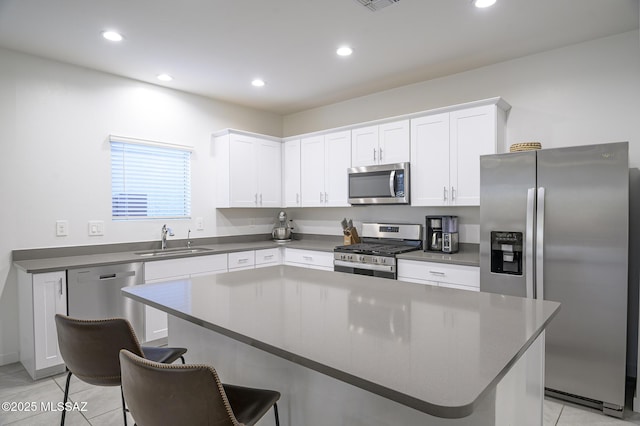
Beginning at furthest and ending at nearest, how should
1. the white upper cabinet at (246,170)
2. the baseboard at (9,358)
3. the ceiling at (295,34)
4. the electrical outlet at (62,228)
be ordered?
1. the white upper cabinet at (246,170)
2. the electrical outlet at (62,228)
3. the baseboard at (9,358)
4. the ceiling at (295,34)

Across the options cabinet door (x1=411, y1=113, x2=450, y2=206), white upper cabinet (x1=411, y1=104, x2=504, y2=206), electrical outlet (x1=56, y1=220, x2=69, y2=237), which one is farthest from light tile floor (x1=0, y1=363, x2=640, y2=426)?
cabinet door (x1=411, y1=113, x2=450, y2=206)

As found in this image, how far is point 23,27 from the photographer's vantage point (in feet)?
8.64

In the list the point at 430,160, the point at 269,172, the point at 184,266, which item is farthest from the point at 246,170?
the point at 430,160

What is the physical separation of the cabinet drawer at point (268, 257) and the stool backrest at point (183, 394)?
314cm

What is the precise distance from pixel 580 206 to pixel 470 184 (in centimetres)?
94

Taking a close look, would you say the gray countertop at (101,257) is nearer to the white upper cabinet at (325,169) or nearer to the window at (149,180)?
the window at (149,180)

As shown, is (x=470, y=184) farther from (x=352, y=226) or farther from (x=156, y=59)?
(x=156, y=59)

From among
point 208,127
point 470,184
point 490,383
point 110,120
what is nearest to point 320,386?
point 490,383

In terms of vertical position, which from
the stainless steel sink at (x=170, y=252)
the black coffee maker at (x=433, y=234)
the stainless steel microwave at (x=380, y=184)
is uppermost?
the stainless steel microwave at (x=380, y=184)

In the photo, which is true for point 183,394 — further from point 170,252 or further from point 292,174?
point 292,174

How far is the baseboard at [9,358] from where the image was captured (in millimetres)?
2990

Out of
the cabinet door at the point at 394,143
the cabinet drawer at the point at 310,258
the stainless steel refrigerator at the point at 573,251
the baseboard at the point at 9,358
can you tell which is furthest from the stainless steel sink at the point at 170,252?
the stainless steel refrigerator at the point at 573,251

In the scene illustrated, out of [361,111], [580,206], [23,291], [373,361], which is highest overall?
[361,111]

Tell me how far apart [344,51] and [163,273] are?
8.47 feet
